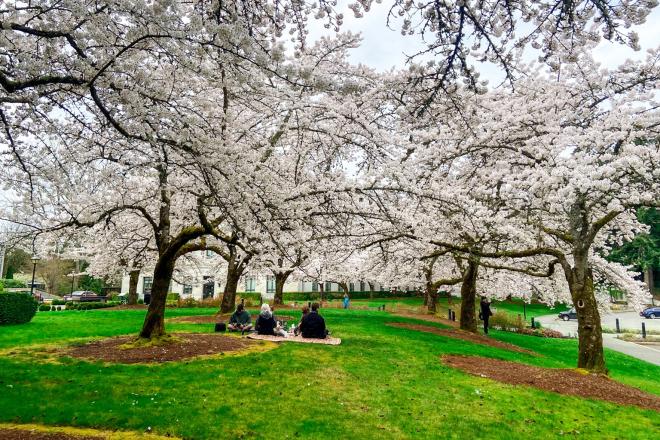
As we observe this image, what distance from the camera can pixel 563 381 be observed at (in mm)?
9570

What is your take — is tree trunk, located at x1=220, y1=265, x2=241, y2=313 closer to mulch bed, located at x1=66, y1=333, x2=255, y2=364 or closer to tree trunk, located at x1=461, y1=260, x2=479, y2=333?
mulch bed, located at x1=66, y1=333, x2=255, y2=364

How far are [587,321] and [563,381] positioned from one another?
243cm

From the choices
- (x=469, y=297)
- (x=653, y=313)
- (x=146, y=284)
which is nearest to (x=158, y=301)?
(x=469, y=297)

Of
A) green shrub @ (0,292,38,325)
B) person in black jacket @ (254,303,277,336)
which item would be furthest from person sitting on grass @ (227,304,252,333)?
green shrub @ (0,292,38,325)

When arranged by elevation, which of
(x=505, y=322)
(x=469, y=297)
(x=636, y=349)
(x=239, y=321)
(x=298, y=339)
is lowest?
(x=636, y=349)

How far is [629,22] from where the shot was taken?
372 cm

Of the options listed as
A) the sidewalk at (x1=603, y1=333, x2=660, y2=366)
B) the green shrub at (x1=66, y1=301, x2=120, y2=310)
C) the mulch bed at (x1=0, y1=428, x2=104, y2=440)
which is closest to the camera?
the mulch bed at (x1=0, y1=428, x2=104, y2=440)

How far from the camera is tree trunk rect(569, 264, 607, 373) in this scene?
11023mm

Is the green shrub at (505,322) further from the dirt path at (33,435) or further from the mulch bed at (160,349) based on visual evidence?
the dirt path at (33,435)

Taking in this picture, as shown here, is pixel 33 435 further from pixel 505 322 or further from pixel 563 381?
pixel 505 322

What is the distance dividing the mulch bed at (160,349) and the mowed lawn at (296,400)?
0.62m

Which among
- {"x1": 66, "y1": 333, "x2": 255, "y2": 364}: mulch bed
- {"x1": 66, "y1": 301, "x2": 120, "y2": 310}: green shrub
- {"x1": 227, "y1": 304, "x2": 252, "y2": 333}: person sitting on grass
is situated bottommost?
{"x1": 66, "y1": 301, "x2": 120, "y2": 310}: green shrub

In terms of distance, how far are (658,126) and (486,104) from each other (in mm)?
4519

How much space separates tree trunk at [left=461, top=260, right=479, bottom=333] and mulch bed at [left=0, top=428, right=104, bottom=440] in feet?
54.1
